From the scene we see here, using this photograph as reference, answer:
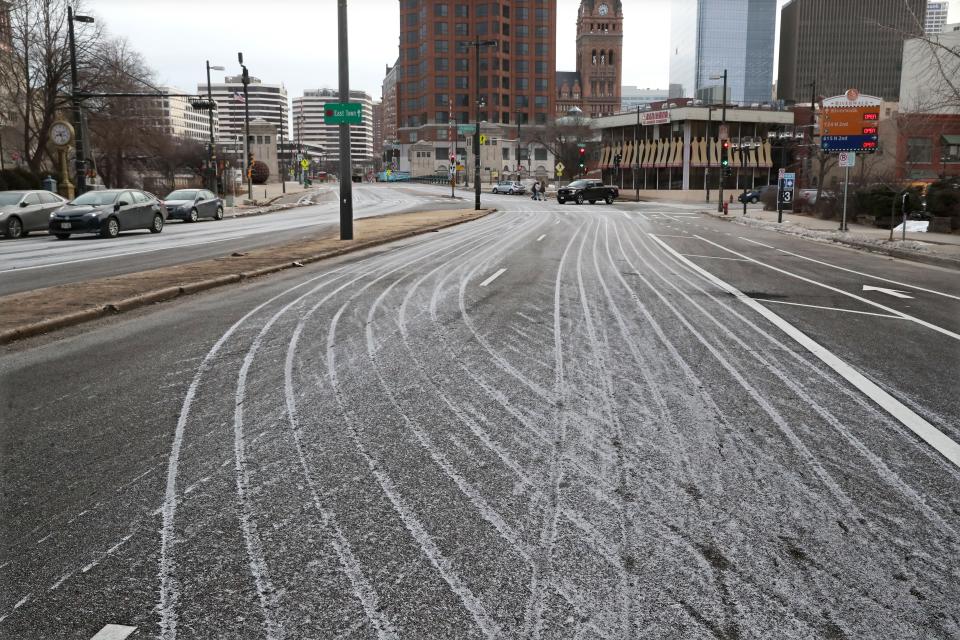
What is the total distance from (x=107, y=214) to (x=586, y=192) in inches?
1555

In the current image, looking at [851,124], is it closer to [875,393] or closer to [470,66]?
[875,393]

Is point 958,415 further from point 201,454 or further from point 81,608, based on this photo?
point 81,608

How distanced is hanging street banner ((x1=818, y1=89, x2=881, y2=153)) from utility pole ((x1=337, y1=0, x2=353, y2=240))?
1936 centimetres

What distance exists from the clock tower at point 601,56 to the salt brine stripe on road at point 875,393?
17886cm

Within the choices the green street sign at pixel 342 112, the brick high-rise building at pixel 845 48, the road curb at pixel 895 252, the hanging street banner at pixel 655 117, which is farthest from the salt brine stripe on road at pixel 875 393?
the brick high-rise building at pixel 845 48

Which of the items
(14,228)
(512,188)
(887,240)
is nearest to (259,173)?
(512,188)

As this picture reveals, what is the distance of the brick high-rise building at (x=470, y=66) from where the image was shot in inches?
5335

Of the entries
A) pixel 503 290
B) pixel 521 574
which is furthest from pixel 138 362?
pixel 503 290

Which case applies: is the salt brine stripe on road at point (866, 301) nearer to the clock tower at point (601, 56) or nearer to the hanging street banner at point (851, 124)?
the hanging street banner at point (851, 124)

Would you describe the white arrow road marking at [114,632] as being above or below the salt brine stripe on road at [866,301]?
below

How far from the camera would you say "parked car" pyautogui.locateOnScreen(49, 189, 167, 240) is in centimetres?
2288

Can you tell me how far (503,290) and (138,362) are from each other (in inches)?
229

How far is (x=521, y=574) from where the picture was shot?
3.27 metres

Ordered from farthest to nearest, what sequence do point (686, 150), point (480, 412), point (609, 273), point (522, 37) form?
point (522, 37), point (686, 150), point (609, 273), point (480, 412)
